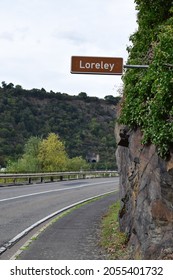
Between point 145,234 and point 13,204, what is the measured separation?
38.9ft

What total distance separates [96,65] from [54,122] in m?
110

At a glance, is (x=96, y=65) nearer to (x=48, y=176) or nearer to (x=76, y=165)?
(x=48, y=176)

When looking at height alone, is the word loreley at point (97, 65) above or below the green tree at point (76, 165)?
above

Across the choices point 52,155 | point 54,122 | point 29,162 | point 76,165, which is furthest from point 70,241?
point 54,122

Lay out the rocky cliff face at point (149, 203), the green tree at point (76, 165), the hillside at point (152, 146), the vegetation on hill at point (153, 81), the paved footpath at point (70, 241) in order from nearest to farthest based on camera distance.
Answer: the rocky cliff face at point (149, 203) < the hillside at point (152, 146) < the vegetation on hill at point (153, 81) < the paved footpath at point (70, 241) < the green tree at point (76, 165)

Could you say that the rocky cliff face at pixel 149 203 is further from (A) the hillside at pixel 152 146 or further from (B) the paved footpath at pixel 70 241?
(B) the paved footpath at pixel 70 241

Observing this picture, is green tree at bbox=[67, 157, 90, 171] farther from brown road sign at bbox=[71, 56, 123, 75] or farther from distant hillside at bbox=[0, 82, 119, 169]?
brown road sign at bbox=[71, 56, 123, 75]

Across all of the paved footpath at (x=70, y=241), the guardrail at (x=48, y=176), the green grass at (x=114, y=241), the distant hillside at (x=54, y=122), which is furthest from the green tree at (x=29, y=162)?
the green grass at (x=114, y=241)

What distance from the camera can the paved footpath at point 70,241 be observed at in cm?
890

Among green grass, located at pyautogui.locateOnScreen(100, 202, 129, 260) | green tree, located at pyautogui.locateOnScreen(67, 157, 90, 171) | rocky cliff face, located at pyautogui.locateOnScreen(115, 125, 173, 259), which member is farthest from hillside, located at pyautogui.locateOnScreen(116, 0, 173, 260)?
green tree, located at pyautogui.locateOnScreen(67, 157, 90, 171)

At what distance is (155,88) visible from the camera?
7.94 meters

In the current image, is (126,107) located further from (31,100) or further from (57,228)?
(31,100)

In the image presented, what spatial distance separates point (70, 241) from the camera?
34.6 ft

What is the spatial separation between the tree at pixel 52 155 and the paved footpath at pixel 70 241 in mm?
47759
